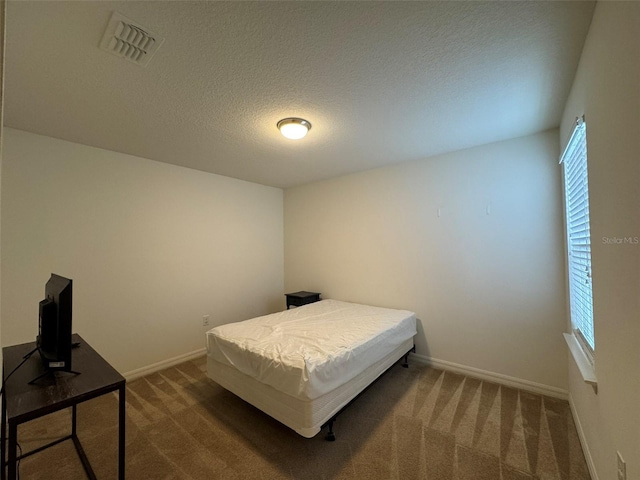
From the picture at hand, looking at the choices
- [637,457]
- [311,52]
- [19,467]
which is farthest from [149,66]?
[637,457]

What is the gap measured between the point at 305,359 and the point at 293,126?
69.1 inches

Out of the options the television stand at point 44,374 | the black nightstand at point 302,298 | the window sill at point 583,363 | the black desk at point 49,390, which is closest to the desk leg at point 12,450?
the black desk at point 49,390

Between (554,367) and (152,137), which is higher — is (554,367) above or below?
below

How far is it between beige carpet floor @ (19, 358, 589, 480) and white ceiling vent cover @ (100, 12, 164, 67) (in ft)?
7.92

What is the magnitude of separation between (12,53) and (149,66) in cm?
66

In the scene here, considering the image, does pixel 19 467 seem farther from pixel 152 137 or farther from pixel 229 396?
pixel 152 137

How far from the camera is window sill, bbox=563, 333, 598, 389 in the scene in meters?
1.41

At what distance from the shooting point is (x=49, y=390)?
123 cm

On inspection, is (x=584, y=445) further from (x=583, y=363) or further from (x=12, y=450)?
(x=12, y=450)

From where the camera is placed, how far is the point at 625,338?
3.31ft

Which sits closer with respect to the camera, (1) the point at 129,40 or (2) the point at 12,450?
(2) the point at 12,450

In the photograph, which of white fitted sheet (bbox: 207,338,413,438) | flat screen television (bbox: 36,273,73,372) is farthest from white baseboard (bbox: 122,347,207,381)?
flat screen television (bbox: 36,273,73,372)

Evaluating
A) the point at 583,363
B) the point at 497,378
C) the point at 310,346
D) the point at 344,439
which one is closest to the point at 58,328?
the point at 310,346

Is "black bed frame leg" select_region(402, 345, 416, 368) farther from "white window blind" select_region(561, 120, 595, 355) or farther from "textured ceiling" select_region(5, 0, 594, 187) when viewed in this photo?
"textured ceiling" select_region(5, 0, 594, 187)
